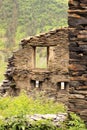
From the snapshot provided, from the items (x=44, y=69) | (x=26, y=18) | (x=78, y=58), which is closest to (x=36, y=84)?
(x=44, y=69)

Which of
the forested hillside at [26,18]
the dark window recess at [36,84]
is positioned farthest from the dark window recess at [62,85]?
the forested hillside at [26,18]

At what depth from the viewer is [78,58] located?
8375 mm

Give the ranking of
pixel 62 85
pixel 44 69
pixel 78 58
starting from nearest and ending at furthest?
pixel 78 58
pixel 62 85
pixel 44 69

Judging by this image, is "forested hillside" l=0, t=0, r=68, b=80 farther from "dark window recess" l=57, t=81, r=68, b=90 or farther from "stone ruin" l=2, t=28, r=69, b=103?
"dark window recess" l=57, t=81, r=68, b=90

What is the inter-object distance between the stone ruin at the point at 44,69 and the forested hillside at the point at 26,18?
Answer: 38.7 m

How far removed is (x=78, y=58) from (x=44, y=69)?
9509 mm

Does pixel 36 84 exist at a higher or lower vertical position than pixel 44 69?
lower

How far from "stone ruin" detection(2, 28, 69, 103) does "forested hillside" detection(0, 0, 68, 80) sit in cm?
3865

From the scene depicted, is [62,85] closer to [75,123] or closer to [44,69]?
[44,69]

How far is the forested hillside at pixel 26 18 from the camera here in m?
58.2

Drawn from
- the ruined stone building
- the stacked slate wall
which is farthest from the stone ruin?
the stacked slate wall

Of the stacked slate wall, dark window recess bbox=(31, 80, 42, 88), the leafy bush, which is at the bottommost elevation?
dark window recess bbox=(31, 80, 42, 88)

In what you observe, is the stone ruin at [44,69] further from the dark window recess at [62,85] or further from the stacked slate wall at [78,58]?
the stacked slate wall at [78,58]

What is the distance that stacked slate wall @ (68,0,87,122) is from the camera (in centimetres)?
834
